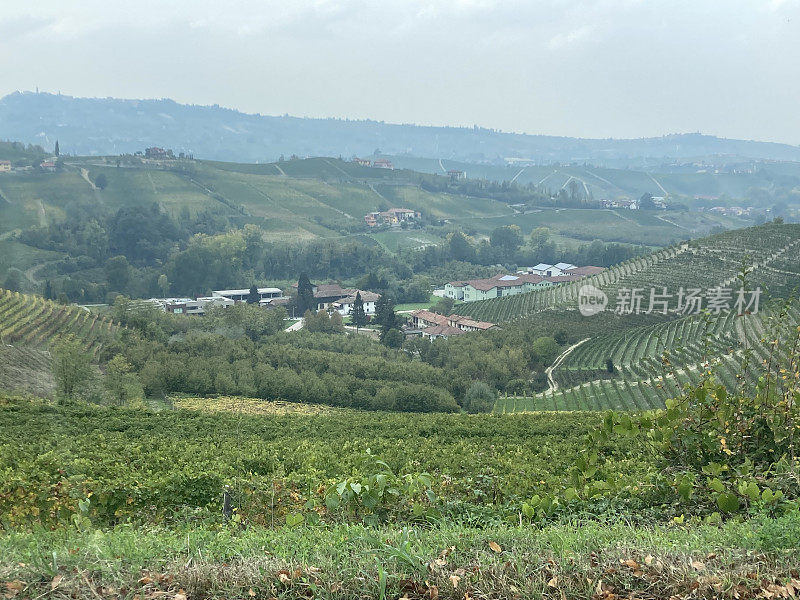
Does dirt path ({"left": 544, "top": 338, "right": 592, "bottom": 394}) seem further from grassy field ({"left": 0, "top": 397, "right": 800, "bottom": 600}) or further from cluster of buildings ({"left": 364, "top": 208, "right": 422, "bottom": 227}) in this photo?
cluster of buildings ({"left": 364, "top": 208, "right": 422, "bottom": 227})

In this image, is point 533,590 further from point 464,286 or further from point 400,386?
point 464,286

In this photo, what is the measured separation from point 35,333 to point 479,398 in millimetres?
16609

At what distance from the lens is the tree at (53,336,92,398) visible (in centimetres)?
2017

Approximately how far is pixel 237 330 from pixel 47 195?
40.6m

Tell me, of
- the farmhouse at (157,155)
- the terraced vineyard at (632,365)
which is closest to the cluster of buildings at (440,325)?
the terraced vineyard at (632,365)

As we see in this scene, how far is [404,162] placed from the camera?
183 meters

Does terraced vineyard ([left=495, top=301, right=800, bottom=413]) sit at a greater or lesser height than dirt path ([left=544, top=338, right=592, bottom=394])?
greater

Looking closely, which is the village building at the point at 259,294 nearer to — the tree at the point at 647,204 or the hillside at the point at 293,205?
the hillside at the point at 293,205

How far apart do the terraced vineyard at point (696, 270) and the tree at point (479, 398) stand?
15.0 m

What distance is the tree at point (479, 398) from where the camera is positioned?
26719mm

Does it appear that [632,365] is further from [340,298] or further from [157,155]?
[157,155]

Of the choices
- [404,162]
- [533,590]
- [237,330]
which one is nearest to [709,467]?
[533,590]

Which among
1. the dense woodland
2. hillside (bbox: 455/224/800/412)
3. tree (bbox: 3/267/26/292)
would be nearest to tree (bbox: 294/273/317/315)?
the dense woodland

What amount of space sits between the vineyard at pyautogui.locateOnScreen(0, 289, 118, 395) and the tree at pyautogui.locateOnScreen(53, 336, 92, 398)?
0.29 m
